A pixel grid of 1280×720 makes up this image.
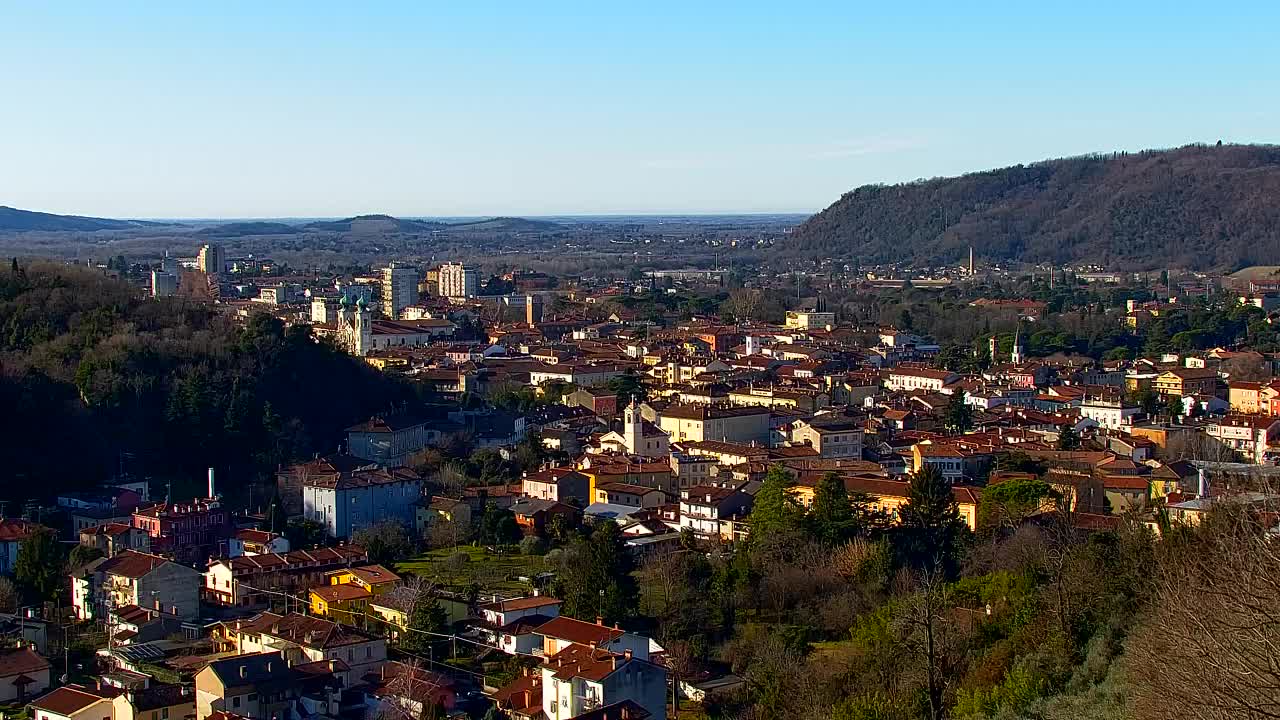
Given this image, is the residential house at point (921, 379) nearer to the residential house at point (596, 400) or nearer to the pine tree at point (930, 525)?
the residential house at point (596, 400)

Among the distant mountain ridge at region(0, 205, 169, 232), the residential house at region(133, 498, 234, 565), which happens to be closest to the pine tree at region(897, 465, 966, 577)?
the residential house at region(133, 498, 234, 565)

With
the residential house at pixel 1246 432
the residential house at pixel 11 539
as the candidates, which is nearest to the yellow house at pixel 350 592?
the residential house at pixel 11 539

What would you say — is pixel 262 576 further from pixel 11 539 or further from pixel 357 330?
pixel 357 330

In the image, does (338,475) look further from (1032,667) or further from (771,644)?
A: (1032,667)

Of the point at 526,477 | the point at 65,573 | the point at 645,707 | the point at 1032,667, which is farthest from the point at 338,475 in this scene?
the point at 1032,667

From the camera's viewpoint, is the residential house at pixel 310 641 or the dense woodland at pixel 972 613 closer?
the dense woodland at pixel 972 613

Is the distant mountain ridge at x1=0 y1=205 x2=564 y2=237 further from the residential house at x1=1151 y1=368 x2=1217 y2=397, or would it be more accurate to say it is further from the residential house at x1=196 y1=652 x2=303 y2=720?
the residential house at x1=196 y1=652 x2=303 y2=720

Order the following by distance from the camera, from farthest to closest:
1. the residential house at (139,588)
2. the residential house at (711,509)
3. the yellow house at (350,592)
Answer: the residential house at (711,509)
the residential house at (139,588)
the yellow house at (350,592)
